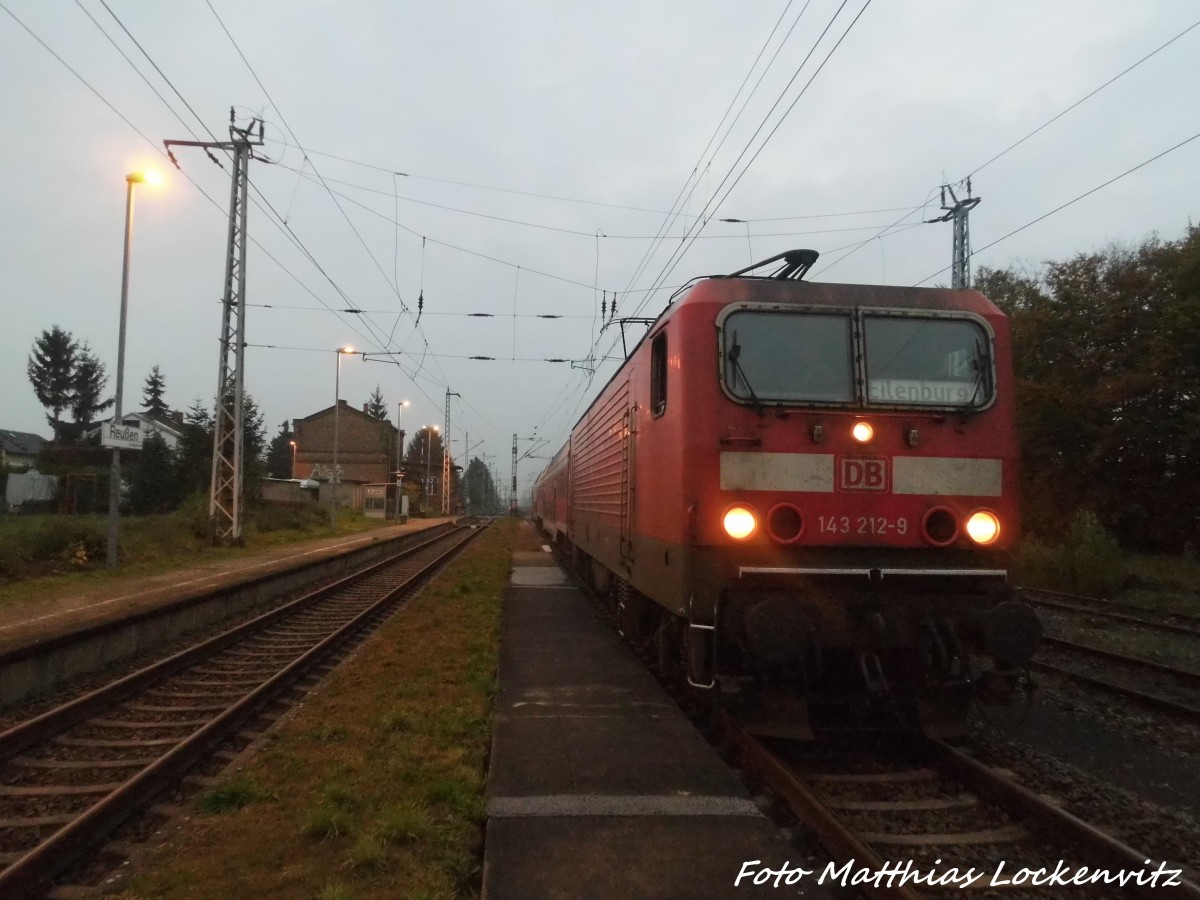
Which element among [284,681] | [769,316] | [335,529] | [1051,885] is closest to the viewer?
[1051,885]

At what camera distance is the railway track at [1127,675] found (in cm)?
802

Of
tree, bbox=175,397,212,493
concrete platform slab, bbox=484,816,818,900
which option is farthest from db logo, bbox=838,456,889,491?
tree, bbox=175,397,212,493

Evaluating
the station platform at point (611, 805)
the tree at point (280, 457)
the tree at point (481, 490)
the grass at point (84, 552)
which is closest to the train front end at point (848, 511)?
the station platform at point (611, 805)

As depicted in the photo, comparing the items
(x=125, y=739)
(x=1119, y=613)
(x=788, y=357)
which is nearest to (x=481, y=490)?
(x=1119, y=613)

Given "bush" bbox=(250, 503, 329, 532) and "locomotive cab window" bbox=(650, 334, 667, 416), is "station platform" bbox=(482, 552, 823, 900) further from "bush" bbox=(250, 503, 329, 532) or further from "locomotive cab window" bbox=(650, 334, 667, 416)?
"bush" bbox=(250, 503, 329, 532)

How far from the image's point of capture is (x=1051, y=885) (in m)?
4.07

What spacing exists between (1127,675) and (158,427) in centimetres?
6347

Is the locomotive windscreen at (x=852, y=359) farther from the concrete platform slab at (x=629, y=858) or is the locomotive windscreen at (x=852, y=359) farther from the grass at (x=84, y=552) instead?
Result: the grass at (x=84, y=552)

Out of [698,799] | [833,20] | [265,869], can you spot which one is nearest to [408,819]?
[265,869]

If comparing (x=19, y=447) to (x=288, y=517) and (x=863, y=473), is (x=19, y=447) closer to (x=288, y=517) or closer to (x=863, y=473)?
(x=288, y=517)

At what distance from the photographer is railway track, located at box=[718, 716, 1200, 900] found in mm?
4020

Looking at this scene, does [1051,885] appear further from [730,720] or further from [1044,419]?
[1044,419]

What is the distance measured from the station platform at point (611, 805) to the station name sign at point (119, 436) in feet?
38.0

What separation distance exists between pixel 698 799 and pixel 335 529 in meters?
33.1
